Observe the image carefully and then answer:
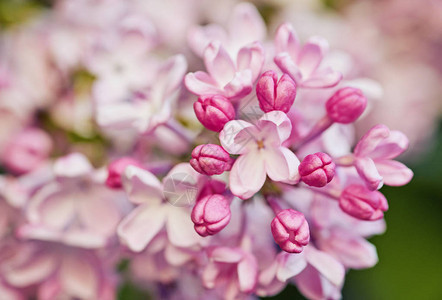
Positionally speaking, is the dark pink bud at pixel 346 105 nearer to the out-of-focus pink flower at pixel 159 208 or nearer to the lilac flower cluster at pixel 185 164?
the lilac flower cluster at pixel 185 164

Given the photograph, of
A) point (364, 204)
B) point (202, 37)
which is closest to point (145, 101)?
point (202, 37)

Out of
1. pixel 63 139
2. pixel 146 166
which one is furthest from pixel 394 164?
pixel 63 139

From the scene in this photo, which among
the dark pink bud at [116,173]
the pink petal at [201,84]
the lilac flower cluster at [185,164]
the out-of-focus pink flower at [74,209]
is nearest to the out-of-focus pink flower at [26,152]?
the lilac flower cluster at [185,164]

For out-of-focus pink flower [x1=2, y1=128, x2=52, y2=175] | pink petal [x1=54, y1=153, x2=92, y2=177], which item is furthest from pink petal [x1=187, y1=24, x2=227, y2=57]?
out-of-focus pink flower [x1=2, y1=128, x2=52, y2=175]

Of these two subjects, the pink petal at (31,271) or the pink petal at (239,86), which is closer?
the pink petal at (239,86)

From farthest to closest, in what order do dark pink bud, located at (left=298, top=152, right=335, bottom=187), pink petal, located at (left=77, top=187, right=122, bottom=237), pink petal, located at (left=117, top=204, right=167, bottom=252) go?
pink petal, located at (left=77, top=187, right=122, bottom=237) → pink petal, located at (left=117, top=204, right=167, bottom=252) → dark pink bud, located at (left=298, top=152, right=335, bottom=187)

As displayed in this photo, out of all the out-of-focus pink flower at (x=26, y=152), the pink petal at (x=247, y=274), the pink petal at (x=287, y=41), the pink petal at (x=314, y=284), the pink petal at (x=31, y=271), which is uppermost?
the pink petal at (x=287, y=41)

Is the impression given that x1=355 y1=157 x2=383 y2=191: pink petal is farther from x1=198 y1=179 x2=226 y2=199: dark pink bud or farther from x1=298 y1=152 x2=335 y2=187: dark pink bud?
x1=198 y1=179 x2=226 y2=199: dark pink bud
